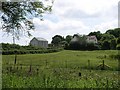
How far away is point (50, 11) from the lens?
19359 mm

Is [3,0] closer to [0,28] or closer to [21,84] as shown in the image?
[0,28]

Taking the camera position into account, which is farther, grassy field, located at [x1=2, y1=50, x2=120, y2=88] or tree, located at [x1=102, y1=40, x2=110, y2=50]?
tree, located at [x1=102, y1=40, x2=110, y2=50]

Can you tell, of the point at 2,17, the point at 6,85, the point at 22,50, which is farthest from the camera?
the point at 22,50

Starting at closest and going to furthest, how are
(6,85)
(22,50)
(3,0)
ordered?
(6,85) < (3,0) < (22,50)

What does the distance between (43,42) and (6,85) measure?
89.1 m

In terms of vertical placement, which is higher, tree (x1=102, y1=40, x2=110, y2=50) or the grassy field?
tree (x1=102, y1=40, x2=110, y2=50)

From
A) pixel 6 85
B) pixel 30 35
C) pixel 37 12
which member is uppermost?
pixel 37 12

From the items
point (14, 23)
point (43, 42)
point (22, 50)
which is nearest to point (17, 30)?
point (14, 23)

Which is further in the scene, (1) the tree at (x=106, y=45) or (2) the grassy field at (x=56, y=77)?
(1) the tree at (x=106, y=45)

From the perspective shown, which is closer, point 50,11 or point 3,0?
point 3,0

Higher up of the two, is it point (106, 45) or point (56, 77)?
point (106, 45)

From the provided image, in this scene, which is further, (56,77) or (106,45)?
(106,45)

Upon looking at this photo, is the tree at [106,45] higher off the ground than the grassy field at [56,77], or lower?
higher

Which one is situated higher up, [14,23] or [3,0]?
[3,0]
